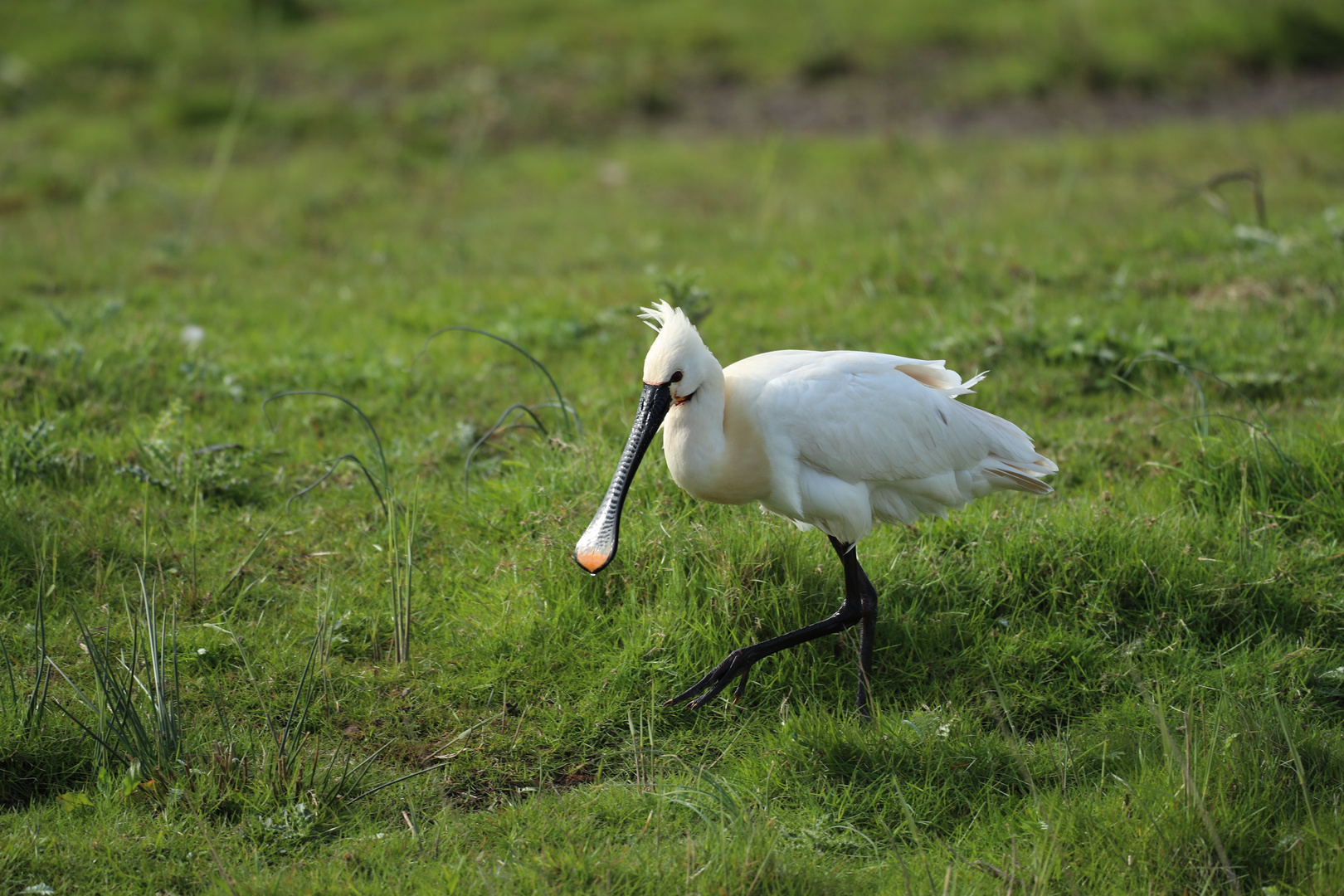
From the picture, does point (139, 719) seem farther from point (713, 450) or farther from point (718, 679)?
point (713, 450)

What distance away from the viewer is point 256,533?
15.4ft

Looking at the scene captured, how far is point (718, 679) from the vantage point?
3.84 metres

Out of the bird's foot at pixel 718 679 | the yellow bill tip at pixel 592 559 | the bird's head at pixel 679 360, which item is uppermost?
the bird's head at pixel 679 360

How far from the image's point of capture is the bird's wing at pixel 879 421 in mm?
3820

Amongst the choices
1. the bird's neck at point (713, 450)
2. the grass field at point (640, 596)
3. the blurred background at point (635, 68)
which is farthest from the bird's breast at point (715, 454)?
the blurred background at point (635, 68)

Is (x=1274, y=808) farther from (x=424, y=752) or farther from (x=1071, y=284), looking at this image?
(x=1071, y=284)

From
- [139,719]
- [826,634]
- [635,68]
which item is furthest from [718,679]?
[635,68]

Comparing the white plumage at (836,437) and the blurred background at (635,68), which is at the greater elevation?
the blurred background at (635,68)

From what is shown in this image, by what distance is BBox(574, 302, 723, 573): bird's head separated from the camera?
358cm

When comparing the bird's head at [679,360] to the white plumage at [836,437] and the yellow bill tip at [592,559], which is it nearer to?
the white plumage at [836,437]

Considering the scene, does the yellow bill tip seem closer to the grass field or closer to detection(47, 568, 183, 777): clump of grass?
the grass field

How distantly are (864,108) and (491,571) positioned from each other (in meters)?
10.5

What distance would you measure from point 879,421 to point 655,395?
82 centimetres

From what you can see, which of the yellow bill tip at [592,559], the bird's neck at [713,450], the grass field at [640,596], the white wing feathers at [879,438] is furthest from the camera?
the white wing feathers at [879,438]
